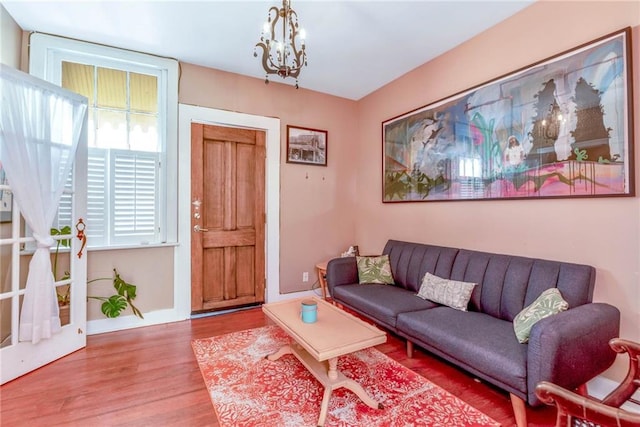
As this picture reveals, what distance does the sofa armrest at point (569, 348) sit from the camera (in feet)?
4.84

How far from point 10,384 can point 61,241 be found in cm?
112

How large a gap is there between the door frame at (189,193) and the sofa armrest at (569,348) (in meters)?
2.77

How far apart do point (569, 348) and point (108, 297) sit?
3616 millimetres

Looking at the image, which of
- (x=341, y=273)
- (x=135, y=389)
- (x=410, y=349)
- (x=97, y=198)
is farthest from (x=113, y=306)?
(x=410, y=349)

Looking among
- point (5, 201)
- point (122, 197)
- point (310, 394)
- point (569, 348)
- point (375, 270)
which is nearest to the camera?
point (569, 348)

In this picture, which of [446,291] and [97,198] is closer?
[446,291]

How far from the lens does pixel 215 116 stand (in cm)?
340

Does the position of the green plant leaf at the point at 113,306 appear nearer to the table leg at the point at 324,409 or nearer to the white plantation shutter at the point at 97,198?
the white plantation shutter at the point at 97,198

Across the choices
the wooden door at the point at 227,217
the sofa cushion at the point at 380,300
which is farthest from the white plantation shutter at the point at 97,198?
the sofa cushion at the point at 380,300

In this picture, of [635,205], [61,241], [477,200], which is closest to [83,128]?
[61,241]

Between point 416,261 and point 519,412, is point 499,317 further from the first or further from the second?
point 416,261

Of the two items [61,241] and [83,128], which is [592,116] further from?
[61,241]

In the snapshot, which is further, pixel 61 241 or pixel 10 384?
pixel 61 241

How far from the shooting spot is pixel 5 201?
221 cm
